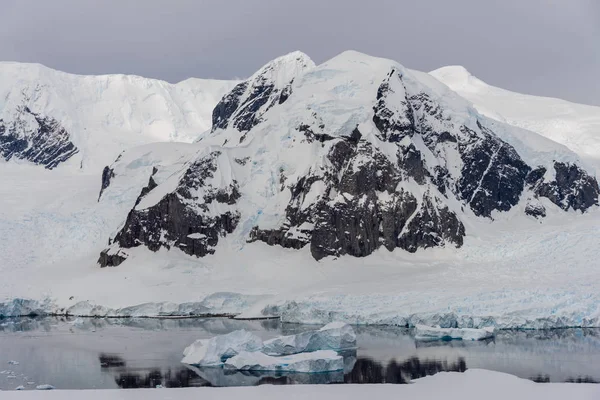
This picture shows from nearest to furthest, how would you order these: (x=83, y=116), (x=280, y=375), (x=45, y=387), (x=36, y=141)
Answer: (x=45, y=387) → (x=280, y=375) → (x=36, y=141) → (x=83, y=116)

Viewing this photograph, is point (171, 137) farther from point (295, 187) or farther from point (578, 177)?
point (578, 177)

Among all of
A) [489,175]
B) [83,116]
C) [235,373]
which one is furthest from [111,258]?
[83,116]

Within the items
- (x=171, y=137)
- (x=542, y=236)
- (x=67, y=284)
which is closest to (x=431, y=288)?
(x=542, y=236)

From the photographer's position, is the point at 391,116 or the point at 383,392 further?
the point at 391,116

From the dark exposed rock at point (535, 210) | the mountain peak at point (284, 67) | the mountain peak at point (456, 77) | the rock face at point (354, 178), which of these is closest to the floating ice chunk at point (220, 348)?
the rock face at point (354, 178)

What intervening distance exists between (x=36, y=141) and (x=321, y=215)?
71.1m

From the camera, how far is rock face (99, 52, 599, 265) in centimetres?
9825

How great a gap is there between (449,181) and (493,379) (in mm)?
67545

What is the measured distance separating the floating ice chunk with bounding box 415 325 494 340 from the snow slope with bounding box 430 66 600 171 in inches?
2513

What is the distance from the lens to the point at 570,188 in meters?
106

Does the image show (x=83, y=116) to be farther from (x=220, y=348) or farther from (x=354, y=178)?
(x=220, y=348)

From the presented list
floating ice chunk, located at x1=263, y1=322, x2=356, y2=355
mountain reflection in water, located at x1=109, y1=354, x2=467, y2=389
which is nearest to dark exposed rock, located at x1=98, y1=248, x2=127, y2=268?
mountain reflection in water, located at x1=109, y1=354, x2=467, y2=389

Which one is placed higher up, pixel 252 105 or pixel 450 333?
pixel 252 105

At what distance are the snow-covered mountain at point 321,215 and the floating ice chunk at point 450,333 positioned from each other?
663 cm
